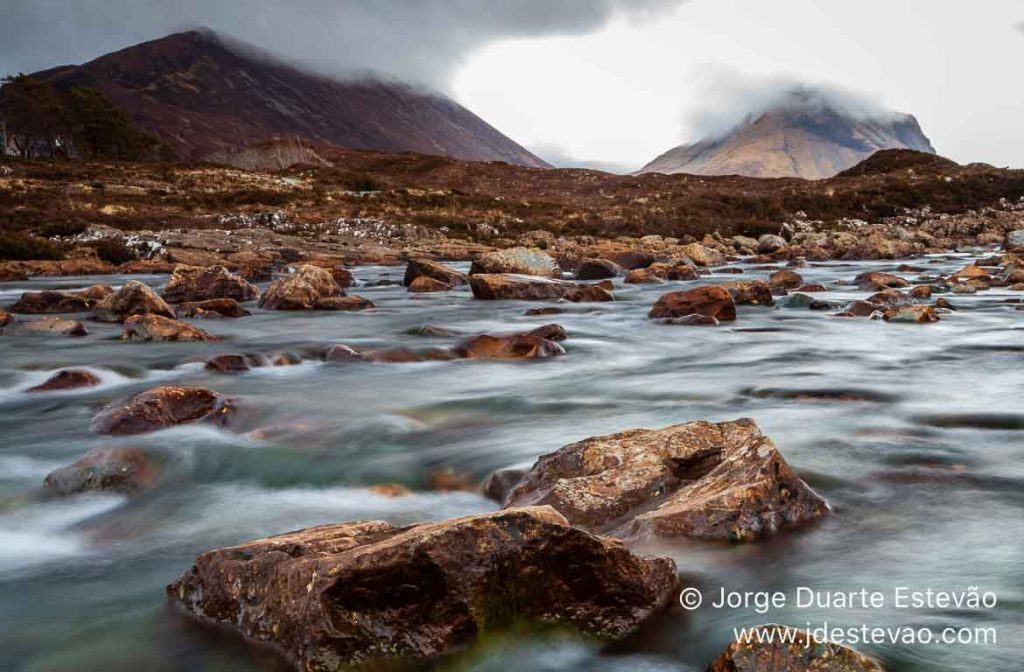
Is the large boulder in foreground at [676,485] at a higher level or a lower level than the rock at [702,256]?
lower

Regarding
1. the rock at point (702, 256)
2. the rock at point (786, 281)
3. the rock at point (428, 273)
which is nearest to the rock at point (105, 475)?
the rock at point (428, 273)

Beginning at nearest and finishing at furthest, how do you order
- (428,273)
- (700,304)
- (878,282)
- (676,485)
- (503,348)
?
(676,485), (503,348), (700,304), (878,282), (428,273)

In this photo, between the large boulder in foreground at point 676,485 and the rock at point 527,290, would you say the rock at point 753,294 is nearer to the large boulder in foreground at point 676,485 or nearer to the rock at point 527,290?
the rock at point 527,290

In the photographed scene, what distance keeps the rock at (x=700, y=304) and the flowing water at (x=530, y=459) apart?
23.9 inches

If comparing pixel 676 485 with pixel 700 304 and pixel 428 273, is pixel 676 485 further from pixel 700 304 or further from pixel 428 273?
pixel 428 273

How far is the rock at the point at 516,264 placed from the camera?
1864 centimetres

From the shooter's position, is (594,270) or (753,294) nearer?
(753,294)

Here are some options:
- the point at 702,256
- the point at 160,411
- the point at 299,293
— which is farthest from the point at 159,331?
the point at 702,256

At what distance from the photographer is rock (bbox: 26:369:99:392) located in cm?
820

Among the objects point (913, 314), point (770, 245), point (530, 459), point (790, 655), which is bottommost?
point (530, 459)

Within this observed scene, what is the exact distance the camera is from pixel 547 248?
29094 millimetres

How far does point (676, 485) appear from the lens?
439 centimetres

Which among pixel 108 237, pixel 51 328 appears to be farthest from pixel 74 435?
pixel 108 237

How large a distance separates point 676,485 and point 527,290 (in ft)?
40.3
